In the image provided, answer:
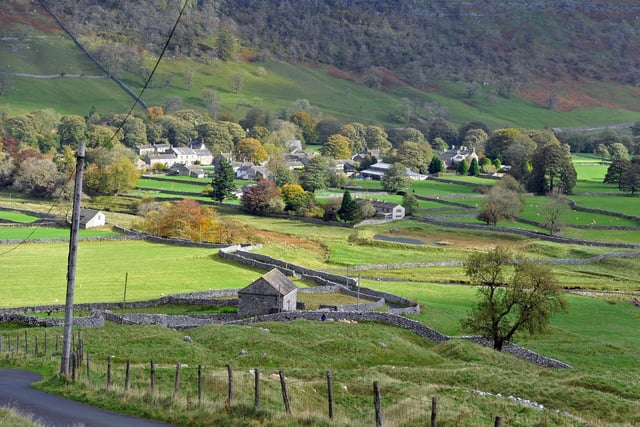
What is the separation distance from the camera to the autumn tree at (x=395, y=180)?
13500 centimetres

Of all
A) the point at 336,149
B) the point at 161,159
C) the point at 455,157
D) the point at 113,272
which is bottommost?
the point at 113,272

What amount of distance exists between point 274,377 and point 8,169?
369 ft

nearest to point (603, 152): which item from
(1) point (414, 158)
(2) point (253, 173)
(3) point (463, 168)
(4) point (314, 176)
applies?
(3) point (463, 168)

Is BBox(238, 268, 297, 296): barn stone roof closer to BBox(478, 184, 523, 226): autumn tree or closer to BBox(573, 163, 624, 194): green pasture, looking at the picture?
BBox(478, 184, 523, 226): autumn tree

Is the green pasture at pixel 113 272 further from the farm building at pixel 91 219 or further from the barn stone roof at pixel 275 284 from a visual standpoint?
the farm building at pixel 91 219

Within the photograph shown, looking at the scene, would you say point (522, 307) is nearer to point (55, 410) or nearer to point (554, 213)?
point (55, 410)

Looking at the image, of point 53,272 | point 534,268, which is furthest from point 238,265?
point 534,268

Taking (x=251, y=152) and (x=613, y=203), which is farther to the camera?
(x=251, y=152)

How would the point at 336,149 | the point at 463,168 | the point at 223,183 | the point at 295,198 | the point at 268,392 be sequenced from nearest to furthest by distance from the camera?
the point at 268,392
the point at 295,198
the point at 223,183
the point at 463,168
the point at 336,149

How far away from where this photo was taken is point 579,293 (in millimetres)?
72875

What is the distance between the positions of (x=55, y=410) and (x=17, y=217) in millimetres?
83201

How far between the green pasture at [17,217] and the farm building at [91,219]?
6592 millimetres

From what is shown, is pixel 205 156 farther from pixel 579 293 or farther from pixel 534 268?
pixel 534 268

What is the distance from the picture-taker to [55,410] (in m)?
25.3
